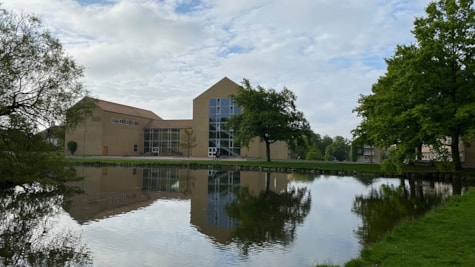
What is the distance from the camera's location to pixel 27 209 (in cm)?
1467

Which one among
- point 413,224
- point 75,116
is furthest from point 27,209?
point 413,224

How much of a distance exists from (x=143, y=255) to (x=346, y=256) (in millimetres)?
4689

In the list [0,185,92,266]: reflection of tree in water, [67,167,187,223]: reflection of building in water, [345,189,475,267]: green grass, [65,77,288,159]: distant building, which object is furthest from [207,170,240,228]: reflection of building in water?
[65,77,288,159]: distant building

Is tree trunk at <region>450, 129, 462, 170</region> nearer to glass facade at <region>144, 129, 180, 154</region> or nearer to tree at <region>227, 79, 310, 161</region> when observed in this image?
tree at <region>227, 79, 310, 161</region>

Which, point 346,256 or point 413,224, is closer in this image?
point 346,256

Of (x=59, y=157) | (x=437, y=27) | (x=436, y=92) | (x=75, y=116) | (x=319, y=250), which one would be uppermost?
(x=437, y=27)

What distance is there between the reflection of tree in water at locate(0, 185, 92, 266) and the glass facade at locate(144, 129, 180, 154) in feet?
182

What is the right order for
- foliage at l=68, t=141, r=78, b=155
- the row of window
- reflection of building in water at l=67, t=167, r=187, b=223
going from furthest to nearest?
the row of window → foliage at l=68, t=141, r=78, b=155 → reflection of building in water at l=67, t=167, r=187, b=223

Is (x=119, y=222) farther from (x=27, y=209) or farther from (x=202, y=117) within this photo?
(x=202, y=117)

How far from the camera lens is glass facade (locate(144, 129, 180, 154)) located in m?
72.4

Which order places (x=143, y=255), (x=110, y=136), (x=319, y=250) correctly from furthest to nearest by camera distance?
(x=110, y=136)
(x=319, y=250)
(x=143, y=255)

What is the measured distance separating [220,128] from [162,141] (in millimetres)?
14487

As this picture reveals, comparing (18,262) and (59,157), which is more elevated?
(59,157)

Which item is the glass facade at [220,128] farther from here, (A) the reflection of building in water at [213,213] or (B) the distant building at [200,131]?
(A) the reflection of building in water at [213,213]
